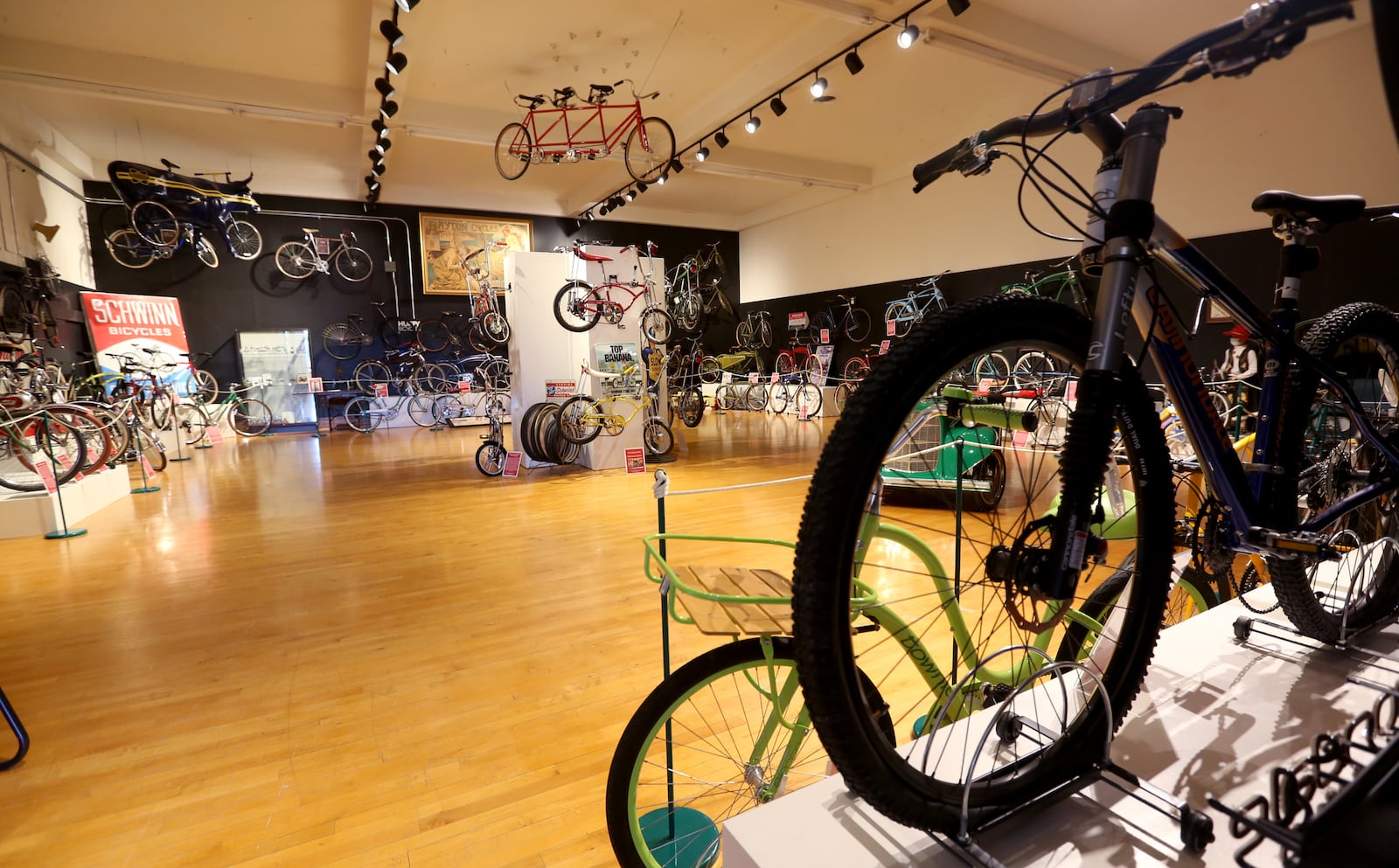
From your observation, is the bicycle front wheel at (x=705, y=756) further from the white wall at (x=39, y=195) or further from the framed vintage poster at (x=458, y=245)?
the framed vintage poster at (x=458, y=245)

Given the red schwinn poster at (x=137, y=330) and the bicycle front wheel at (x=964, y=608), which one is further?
the red schwinn poster at (x=137, y=330)

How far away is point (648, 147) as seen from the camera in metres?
7.17

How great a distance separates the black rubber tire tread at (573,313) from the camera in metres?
7.42

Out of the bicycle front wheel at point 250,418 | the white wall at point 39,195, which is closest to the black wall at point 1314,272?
the white wall at point 39,195

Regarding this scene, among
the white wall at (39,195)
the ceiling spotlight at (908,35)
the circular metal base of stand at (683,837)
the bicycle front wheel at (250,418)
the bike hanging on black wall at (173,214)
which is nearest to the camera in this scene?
the circular metal base of stand at (683,837)

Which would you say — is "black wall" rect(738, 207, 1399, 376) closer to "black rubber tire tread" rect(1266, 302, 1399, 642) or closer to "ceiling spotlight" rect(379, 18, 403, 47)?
"black rubber tire tread" rect(1266, 302, 1399, 642)

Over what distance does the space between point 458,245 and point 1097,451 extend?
13.2 metres

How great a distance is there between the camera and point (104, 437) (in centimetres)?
536

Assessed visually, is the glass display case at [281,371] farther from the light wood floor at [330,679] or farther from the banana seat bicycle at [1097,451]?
the banana seat bicycle at [1097,451]

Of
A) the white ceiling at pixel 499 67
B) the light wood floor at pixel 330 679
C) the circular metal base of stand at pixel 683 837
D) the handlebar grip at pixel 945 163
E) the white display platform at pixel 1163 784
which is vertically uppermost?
the white ceiling at pixel 499 67

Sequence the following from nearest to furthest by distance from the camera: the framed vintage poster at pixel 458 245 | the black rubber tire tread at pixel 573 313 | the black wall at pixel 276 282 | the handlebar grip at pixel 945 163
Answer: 1. the handlebar grip at pixel 945 163
2. the black rubber tire tread at pixel 573 313
3. the black wall at pixel 276 282
4. the framed vintage poster at pixel 458 245

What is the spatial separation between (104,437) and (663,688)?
634 centimetres

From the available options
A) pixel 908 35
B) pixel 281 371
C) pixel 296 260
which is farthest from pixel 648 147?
pixel 281 371

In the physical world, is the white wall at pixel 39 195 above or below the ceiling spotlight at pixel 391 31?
below
